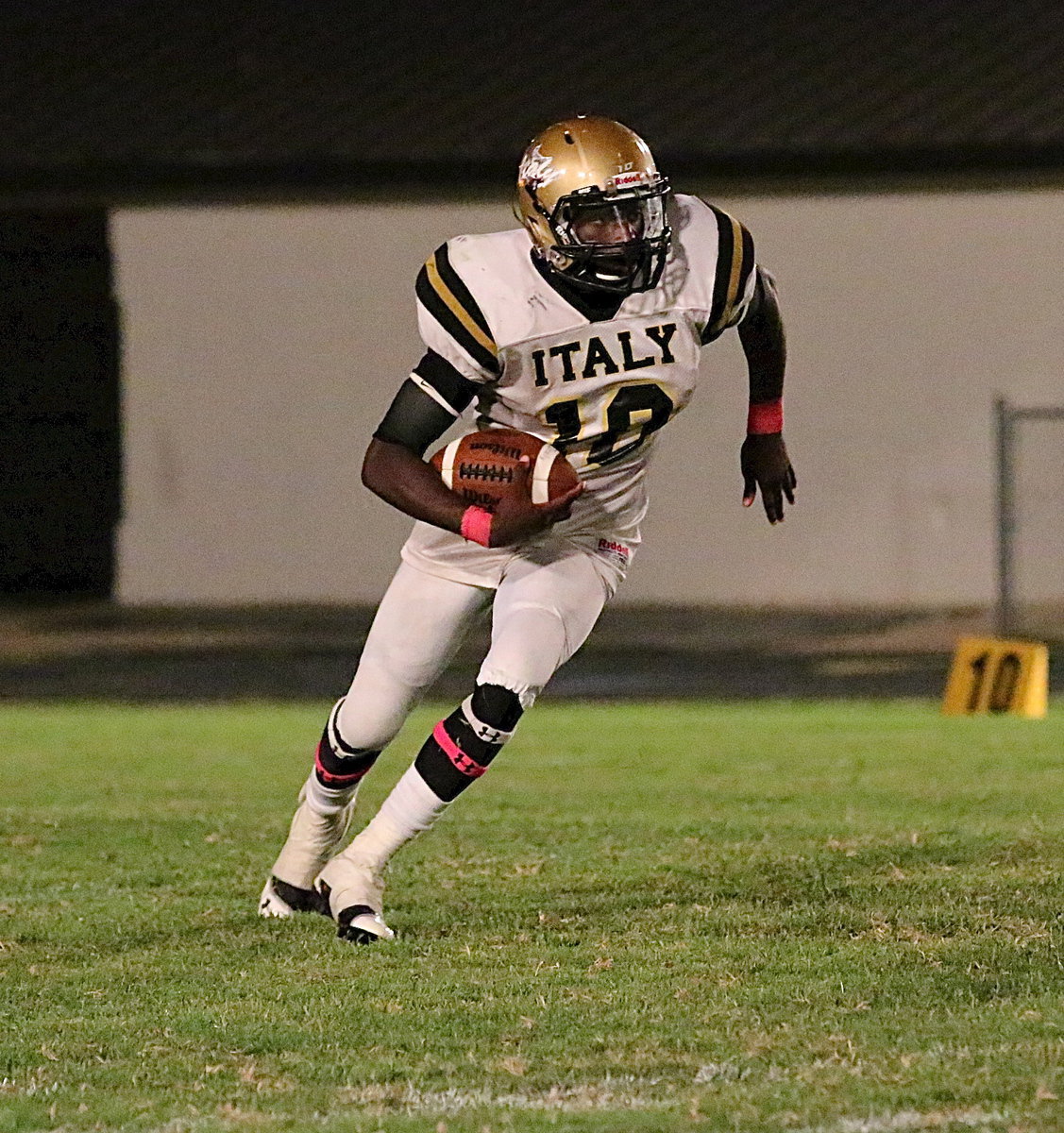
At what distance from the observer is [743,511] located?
797 inches

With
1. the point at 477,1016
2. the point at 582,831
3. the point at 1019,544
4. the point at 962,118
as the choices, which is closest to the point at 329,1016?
the point at 477,1016

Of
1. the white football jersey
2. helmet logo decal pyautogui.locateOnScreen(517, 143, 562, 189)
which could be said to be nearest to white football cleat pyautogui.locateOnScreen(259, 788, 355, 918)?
the white football jersey

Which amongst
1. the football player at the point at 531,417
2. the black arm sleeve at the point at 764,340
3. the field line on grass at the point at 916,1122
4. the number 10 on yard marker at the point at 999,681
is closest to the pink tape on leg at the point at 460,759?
the football player at the point at 531,417

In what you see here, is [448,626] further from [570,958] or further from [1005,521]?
[1005,521]

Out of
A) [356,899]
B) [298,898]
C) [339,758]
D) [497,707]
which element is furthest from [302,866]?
[497,707]

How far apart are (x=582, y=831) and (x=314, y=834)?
173 centimetres

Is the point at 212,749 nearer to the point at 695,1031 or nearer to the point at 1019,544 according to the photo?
the point at 695,1031

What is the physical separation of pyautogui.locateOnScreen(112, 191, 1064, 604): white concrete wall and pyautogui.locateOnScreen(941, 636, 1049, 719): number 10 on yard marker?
719cm

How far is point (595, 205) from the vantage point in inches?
209

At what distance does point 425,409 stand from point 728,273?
865 millimetres

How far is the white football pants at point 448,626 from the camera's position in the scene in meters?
5.52

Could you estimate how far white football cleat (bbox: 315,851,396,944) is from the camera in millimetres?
5531

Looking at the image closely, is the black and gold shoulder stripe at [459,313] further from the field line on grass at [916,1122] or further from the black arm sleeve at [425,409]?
the field line on grass at [916,1122]

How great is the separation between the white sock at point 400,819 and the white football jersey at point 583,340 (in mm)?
629
